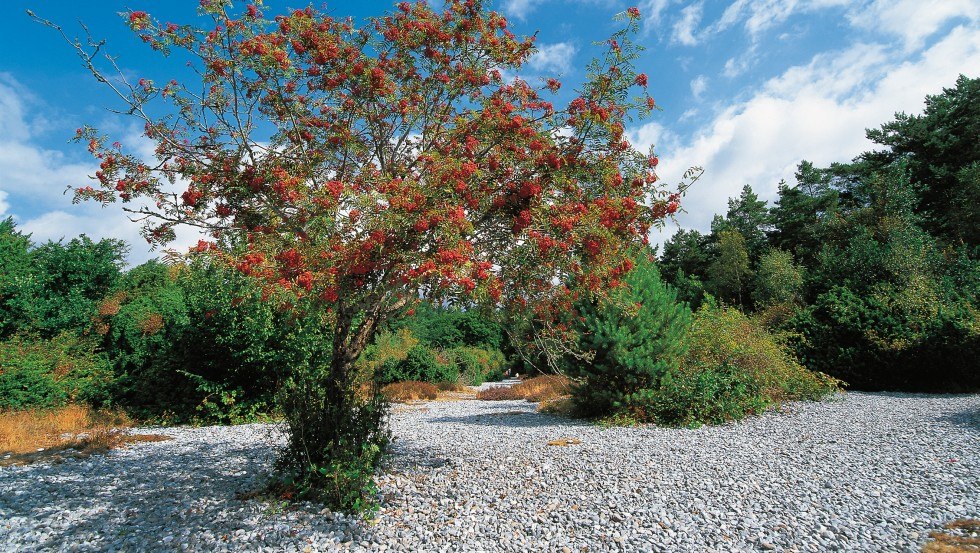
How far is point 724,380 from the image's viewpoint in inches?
358

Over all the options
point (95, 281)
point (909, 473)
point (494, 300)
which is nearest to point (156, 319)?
point (95, 281)

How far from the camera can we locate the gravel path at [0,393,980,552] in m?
3.70

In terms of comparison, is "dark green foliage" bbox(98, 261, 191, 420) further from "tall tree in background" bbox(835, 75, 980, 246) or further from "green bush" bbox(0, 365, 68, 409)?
"tall tree in background" bbox(835, 75, 980, 246)

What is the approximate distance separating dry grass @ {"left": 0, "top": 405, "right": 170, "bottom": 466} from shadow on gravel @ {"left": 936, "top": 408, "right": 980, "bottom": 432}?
12685mm

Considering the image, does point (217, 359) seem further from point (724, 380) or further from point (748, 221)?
point (748, 221)

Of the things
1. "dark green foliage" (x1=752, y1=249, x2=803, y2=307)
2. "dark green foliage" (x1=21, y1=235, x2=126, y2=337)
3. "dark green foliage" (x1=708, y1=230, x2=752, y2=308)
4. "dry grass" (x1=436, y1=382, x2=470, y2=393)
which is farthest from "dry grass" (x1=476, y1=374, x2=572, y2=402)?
"dark green foliage" (x1=708, y1=230, x2=752, y2=308)

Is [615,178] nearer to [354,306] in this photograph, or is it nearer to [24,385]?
[354,306]

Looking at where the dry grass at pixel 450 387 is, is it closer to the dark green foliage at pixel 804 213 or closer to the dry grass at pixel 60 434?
the dry grass at pixel 60 434

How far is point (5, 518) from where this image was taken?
4145 millimetres

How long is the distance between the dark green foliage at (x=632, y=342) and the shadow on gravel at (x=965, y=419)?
162 inches

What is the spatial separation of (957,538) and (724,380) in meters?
5.64

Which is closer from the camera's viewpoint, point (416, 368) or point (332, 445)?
point (332, 445)

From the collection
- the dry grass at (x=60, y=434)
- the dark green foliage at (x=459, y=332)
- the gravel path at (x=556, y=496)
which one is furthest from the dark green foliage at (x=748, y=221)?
the dry grass at (x=60, y=434)

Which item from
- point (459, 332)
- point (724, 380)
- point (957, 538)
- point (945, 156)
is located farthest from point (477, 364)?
point (945, 156)
